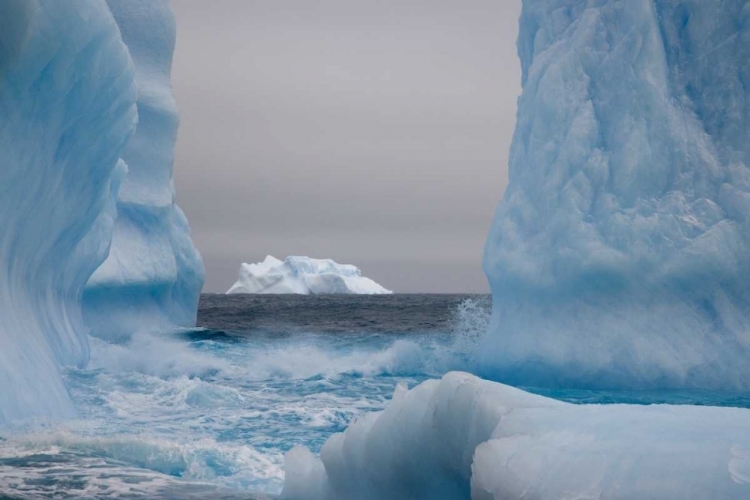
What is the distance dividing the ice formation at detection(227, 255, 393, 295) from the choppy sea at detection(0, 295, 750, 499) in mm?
40331

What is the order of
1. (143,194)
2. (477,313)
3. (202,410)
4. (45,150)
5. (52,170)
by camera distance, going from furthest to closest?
(143,194)
(477,313)
(202,410)
(52,170)
(45,150)

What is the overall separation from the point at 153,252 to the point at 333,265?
152 feet

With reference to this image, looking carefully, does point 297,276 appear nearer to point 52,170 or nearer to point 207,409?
point 207,409

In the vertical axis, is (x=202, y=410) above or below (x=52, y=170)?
below

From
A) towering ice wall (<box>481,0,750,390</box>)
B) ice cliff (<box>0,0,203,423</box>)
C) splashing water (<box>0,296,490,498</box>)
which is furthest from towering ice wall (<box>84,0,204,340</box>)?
towering ice wall (<box>481,0,750,390</box>)

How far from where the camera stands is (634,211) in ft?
39.1

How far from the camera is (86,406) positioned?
31.5ft

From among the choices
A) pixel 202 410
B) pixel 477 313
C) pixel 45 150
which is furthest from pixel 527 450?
pixel 477 313

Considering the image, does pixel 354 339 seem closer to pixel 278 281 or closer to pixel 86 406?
pixel 86 406

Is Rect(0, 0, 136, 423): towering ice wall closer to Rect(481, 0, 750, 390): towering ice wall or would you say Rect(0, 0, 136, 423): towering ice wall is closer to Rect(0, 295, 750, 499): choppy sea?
Rect(0, 295, 750, 499): choppy sea

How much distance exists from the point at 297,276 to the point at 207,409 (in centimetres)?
5495

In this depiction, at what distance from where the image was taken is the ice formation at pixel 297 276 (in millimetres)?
64250

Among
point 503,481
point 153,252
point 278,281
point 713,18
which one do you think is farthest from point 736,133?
point 278,281

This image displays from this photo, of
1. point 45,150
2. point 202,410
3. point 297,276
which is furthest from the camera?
point 297,276
